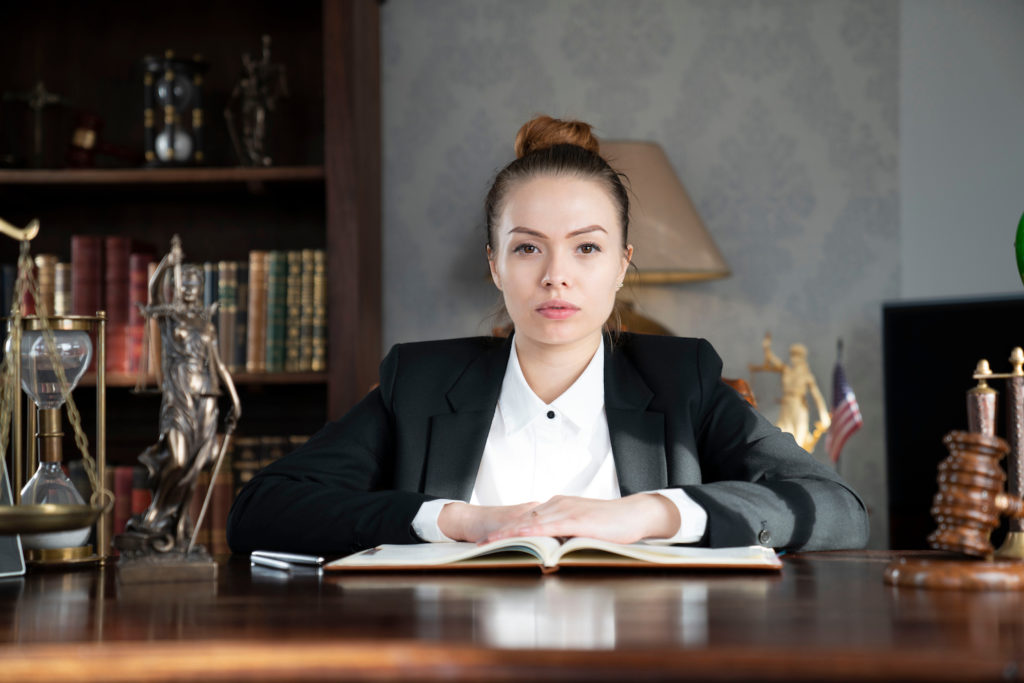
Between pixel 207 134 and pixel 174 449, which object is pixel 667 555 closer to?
pixel 174 449

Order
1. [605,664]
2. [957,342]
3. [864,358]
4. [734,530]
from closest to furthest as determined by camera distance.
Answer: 1. [605,664]
2. [734,530]
3. [957,342]
4. [864,358]

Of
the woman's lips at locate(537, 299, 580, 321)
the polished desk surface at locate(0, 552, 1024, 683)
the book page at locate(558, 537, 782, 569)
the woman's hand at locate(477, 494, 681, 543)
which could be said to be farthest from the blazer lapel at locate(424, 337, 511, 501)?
the polished desk surface at locate(0, 552, 1024, 683)

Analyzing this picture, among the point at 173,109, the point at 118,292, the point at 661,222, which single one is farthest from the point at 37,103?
the point at 661,222

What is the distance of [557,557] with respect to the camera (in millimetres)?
→ 971

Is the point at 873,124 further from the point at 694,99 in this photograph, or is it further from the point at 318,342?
Answer: the point at 318,342

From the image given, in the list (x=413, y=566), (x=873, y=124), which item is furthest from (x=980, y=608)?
(x=873, y=124)

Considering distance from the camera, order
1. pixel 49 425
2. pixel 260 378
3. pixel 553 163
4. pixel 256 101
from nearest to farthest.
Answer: pixel 49 425, pixel 553 163, pixel 260 378, pixel 256 101

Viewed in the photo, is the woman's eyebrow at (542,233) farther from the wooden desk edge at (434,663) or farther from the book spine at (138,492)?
the book spine at (138,492)

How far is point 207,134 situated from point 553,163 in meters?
1.55

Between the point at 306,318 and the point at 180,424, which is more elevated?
the point at 306,318

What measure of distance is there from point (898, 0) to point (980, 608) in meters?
2.47

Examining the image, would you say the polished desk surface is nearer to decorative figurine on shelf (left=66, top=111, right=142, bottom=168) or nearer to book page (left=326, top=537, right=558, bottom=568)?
book page (left=326, top=537, right=558, bottom=568)

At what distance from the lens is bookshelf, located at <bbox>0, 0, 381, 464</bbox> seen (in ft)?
9.24

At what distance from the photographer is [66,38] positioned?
291 centimetres
